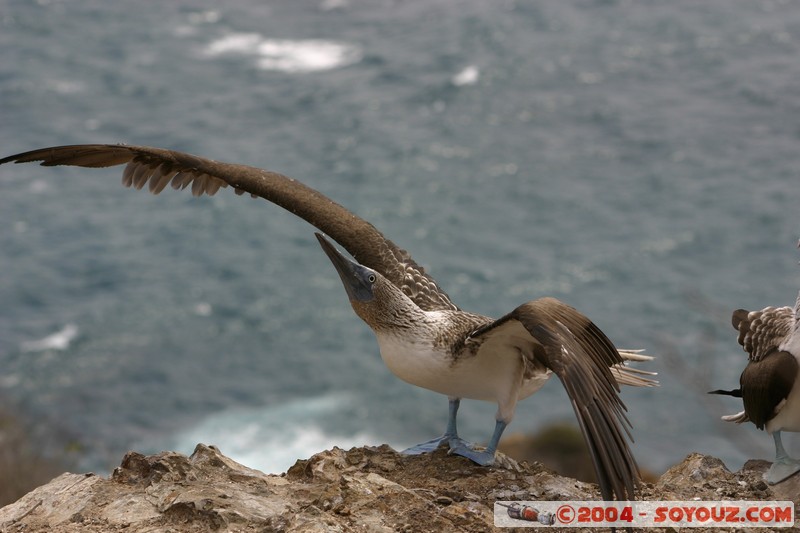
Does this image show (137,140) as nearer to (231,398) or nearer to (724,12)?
(231,398)

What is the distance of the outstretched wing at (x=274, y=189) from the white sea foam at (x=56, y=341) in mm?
36031

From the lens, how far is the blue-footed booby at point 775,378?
957 cm

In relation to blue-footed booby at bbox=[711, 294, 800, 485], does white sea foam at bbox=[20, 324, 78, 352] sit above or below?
above

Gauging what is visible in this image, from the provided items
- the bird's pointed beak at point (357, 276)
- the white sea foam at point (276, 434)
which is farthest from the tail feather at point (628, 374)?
the white sea foam at point (276, 434)

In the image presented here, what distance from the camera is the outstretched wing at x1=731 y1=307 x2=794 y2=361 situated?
10.0m

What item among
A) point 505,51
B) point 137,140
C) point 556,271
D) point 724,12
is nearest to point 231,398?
point 556,271

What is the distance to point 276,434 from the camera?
4138cm

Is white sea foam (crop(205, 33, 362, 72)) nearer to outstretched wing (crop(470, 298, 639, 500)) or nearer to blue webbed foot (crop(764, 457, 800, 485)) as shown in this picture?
blue webbed foot (crop(764, 457, 800, 485))

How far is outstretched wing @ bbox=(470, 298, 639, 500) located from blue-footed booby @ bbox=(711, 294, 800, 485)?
1.56m

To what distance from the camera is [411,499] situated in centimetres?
873

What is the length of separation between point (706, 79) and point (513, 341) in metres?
57.3

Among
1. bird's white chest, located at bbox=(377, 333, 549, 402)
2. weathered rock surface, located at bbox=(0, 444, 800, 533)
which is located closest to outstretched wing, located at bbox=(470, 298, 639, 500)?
bird's white chest, located at bbox=(377, 333, 549, 402)

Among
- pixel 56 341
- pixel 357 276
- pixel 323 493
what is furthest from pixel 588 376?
pixel 56 341

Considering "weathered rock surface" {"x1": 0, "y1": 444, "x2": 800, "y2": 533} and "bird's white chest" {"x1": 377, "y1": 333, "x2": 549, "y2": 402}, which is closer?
"weathered rock surface" {"x1": 0, "y1": 444, "x2": 800, "y2": 533}
